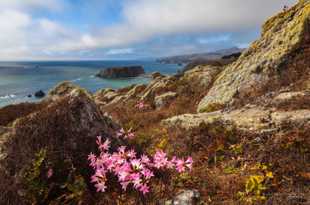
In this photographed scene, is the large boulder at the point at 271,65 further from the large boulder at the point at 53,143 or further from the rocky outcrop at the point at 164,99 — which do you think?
the large boulder at the point at 53,143

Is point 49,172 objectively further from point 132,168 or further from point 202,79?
point 202,79

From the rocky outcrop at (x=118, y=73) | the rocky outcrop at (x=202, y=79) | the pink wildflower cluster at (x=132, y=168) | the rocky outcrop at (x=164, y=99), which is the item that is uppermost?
the pink wildflower cluster at (x=132, y=168)

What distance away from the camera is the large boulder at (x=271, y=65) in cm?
1325

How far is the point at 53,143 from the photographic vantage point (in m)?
6.79

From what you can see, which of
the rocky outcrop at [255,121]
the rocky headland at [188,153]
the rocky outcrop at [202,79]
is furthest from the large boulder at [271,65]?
the rocky outcrop at [202,79]

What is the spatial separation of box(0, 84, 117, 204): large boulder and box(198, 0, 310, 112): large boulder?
275 inches

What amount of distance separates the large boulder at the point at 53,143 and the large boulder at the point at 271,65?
6.98 m

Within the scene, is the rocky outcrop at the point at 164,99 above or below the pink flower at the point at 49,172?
below

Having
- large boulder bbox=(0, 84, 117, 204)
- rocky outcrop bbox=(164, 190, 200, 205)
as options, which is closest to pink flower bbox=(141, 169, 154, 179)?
rocky outcrop bbox=(164, 190, 200, 205)

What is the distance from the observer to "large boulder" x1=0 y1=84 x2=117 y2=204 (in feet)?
20.9

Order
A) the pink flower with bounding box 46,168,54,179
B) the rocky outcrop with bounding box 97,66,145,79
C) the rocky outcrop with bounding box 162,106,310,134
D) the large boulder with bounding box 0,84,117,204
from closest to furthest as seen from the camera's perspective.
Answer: the pink flower with bounding box 46,168,54,179, the large boulder with bounding box 0,84,117,204, the rocky outcrop with bounding box 162,106,310,134, the rocky outcrop with bounding box 97,66,145,79

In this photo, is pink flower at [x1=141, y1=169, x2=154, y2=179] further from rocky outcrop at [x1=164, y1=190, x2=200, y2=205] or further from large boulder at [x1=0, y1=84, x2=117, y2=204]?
large boulder at [x1=0, y1=84, x2=117, y2=204]

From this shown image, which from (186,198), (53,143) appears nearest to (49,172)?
(53,143)

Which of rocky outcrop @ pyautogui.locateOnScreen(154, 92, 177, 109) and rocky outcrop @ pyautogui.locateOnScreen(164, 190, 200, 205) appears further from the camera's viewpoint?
rocky outcrop @ pyautogui.locateOnScreen(154, 92, 177, 109)
